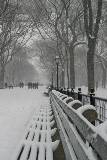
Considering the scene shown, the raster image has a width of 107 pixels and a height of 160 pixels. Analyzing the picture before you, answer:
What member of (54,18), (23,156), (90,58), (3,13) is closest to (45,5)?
(54,18)

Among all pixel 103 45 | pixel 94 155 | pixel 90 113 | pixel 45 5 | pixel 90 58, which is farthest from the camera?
pixel 103 45

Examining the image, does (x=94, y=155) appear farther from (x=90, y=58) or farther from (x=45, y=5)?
(x=45, y=5)

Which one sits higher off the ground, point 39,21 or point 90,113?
point 39,21

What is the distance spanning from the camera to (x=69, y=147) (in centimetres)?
504

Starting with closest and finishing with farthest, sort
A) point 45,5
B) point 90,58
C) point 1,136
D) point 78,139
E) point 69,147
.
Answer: point 78,139 → point 69,147 → point 1,136 → point 90,58 → point 45,5

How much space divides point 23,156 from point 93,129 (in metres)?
3.76

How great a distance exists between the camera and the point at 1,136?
10148 mm

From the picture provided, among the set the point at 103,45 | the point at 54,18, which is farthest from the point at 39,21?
the point at 103,45

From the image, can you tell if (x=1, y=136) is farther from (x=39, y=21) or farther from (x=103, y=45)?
(x=103, y=45)

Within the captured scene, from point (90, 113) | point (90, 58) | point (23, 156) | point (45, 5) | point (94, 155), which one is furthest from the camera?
point (45, 5)

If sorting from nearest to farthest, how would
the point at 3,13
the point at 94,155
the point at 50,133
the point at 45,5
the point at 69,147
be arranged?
the point at 94,155, the point at 69,147, the point at 50,133, the point at 3,13, the point at 45,5

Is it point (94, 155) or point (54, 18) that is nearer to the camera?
point (94, 155)

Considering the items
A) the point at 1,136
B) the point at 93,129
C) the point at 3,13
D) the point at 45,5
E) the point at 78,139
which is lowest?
the point at 1,136

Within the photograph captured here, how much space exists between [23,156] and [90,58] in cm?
1951
